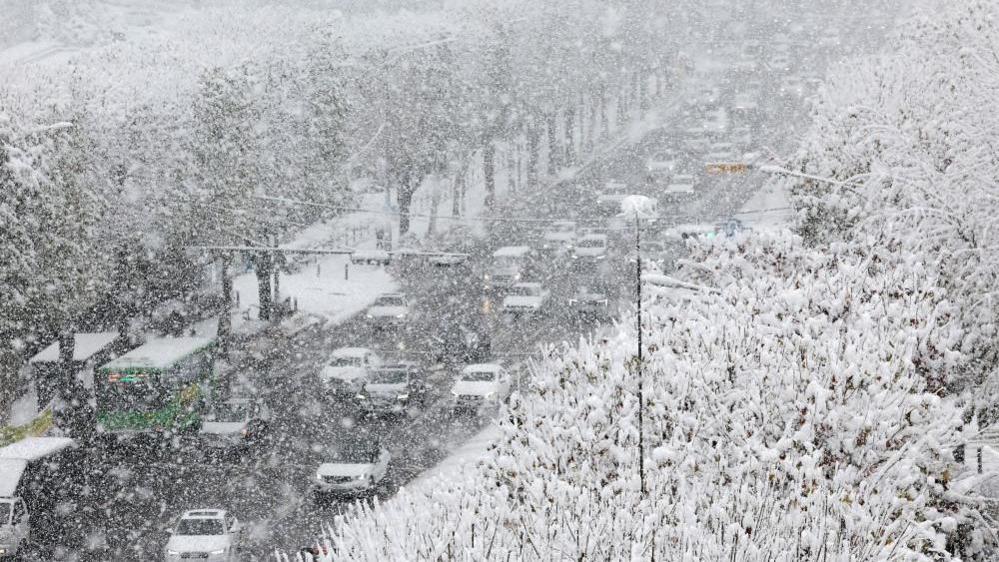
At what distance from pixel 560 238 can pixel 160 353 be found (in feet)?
96.9

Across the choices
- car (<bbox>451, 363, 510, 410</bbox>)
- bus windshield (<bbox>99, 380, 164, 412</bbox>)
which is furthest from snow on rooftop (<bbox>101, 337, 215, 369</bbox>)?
car (<bbox>451, 363, 510, 410</bbox>)

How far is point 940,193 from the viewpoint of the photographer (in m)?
17.4

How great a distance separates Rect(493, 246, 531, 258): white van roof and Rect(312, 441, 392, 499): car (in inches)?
1028

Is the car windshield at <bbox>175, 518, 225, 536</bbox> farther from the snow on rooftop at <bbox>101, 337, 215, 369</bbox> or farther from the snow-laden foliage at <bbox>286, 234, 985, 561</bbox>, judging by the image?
the snow-laden foliage at <bbox>286, 234, 985, 561</bbox>

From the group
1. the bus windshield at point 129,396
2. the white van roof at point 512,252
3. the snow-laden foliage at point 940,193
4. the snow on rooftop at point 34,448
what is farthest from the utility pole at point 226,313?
the snow-laden foliage at point 940,193

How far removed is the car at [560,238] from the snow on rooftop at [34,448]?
106 feet

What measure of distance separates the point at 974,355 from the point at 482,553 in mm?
11176

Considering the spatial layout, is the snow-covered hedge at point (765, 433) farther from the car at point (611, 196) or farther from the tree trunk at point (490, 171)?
the tree trunk at point (490, 171)

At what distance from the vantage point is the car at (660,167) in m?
72.8

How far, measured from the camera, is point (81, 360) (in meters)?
36.3

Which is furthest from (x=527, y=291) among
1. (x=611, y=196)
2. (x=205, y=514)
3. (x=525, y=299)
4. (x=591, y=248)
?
(x=205, y=514)

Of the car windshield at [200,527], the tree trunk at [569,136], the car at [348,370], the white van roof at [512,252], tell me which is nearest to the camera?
the car windshield at [200,527]

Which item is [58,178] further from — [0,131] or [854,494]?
[854,494]

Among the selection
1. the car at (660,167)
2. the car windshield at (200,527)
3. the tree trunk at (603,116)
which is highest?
the tree trunk at (603,116)
